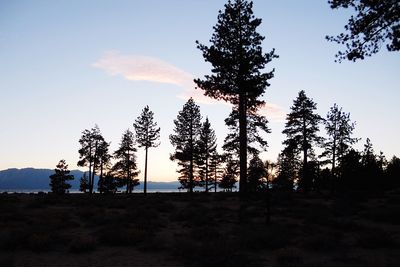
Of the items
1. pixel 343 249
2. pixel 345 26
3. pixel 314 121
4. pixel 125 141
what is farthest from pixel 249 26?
pixel 125 141

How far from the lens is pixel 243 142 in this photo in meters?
22.8

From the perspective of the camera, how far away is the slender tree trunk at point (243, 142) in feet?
74.6

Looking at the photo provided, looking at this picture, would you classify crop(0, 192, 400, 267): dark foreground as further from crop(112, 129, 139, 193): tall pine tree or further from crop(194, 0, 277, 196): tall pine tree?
crop(112, 129, 139, 193): tall pine tree

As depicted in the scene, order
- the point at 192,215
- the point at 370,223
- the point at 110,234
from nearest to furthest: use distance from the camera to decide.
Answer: the point at 110,234, the point at 370,223, the point at 192,215

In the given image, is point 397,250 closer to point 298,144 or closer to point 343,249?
point 343,249

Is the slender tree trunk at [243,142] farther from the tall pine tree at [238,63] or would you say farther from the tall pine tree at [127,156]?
the tall pine tree at [127,156]

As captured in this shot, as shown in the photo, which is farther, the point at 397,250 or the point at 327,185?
the point at 327,185

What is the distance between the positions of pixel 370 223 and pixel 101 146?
52.7 meters

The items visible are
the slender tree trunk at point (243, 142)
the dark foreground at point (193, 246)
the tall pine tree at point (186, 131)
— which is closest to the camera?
the dark foreground at point (193, 246)

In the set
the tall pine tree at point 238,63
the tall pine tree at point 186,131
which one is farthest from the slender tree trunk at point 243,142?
the tall pine tree at point 186,131

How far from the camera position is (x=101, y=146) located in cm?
6166

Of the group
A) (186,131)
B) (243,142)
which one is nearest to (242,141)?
(243,142)

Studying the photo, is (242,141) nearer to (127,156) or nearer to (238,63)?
(238,63)

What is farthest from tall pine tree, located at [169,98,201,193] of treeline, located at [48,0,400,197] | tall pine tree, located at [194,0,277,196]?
tall pine tree, located at [194,0,277,196]
